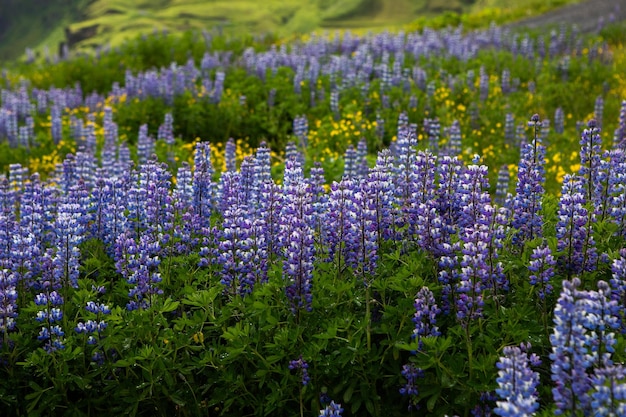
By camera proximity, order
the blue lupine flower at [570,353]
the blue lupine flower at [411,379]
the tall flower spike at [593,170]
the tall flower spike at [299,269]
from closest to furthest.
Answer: the blue lupine flower at [570,353], the blue lupine flower at [411,379], the tall flower spike at [299,269], the tall flower spike at [593,170]

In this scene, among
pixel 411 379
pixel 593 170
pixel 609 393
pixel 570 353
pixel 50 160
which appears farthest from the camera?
pixel 50 160

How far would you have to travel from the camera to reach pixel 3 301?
13.3 feet

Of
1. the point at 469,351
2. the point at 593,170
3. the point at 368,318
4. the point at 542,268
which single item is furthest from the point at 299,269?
the point at 593,170

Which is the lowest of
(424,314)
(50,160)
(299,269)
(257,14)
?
(257,14)

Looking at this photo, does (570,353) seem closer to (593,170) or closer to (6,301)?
(593,170)

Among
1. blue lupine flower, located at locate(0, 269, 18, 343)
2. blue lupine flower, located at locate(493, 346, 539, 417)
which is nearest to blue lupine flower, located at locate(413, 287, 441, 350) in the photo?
blue lupine flower, located at locate(493, 346, 539, 417)

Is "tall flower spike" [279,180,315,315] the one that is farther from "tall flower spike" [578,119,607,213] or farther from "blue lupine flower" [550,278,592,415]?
"tall flower spike" [578,119,607,213]

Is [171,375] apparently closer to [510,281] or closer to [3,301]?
[3,301]

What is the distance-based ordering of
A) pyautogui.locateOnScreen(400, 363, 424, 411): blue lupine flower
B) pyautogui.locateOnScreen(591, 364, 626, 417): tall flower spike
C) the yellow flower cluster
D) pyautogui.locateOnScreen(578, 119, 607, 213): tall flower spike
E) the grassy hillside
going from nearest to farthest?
pyautogui.locateOnScreen(591, 364, 626, 417): tall flower spike
pyautogui.locateOnScreen(400, 363, 424, 411): blue lupine flower
pyautogui.locateOnScreen(578, 119, 607, 213): tall flower spike
the yellow flower cluster
the grassy hillside

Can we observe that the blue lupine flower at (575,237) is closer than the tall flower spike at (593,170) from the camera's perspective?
Yes

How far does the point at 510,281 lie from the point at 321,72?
945 centimetres

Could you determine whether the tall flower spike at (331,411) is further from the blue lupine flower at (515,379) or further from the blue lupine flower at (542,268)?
the blue lupine flower at (542,268)

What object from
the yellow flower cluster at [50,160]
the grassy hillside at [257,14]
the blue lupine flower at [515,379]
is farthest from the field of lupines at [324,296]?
the grassy hillside at [257,14]

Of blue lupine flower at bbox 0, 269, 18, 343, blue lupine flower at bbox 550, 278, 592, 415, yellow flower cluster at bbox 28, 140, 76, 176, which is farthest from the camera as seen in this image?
yellow flower cluster at bbox 28, 140, 76, 176
